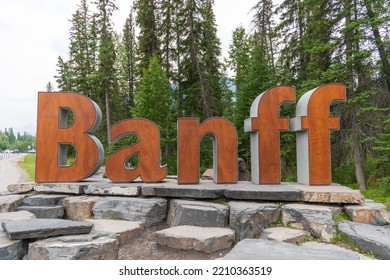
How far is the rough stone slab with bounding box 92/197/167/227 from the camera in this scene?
16.1ft

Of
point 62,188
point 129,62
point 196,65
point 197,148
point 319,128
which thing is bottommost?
point 62,188

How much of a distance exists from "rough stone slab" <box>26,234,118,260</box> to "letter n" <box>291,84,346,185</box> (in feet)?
13.6

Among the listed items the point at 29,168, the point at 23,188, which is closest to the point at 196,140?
the point at 23,188

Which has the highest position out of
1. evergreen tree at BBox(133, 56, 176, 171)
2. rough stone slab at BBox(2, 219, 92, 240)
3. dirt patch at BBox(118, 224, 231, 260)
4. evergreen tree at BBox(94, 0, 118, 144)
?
evergreen tree at BBox(94, 0, 118, 144)

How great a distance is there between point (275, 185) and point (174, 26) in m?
14.2

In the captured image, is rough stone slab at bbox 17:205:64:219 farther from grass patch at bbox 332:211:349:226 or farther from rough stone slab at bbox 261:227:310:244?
grass patch at bbox 332:211:349:226

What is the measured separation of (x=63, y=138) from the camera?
586 cm

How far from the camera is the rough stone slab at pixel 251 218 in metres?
4.18

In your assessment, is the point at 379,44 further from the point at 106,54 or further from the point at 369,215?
the point at 106,54

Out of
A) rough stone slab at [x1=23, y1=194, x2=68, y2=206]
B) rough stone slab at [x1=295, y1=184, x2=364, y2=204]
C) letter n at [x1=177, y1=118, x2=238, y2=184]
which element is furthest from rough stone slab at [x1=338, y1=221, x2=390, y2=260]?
rough stone slab at [x1=23, y1=194, x2=68, y2=206]

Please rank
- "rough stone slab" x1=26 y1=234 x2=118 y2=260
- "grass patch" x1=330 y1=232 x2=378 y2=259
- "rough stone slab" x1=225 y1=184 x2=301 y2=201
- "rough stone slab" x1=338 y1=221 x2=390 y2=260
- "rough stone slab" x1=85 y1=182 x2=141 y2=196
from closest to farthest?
"rough stone slab" x1=26 y1=234 x2=118 y2=260 < "rough stone slab" x1=338 y1=221 x2=390 y2=260 < "grass patch" x1=330 y1=232 x2=378 y2=259 < "rough stone slab" x1=225 y1=184 x2=301 y2=201 < "rough stone slab" x1=85 y1=182 x2=141 y2=196

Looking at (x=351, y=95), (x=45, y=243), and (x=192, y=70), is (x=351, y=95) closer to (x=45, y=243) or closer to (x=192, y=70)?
(x=192, y=70)

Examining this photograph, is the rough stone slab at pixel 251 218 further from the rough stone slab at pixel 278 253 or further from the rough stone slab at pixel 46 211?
the rough stone slab at pixel 46 211

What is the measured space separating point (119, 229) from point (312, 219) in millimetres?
3056
